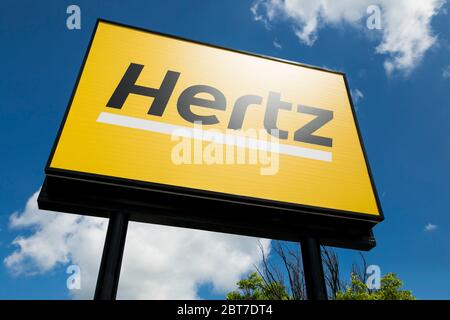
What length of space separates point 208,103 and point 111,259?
2.00 metres

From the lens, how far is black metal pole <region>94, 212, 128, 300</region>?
2434 mm

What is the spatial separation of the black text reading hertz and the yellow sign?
1 centimetres

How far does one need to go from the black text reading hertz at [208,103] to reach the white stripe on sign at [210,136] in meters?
0.13

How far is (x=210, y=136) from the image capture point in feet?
11.6

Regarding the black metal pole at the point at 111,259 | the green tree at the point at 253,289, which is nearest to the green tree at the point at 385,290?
the green tree at the point at 253,289

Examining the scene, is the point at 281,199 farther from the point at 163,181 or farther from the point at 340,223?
the point at 163,181

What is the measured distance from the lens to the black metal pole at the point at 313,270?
296cm

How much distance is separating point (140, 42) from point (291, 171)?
2.45 m

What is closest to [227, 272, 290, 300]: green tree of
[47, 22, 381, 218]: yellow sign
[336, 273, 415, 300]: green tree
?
[336, 273, 415, 300]: green tree
